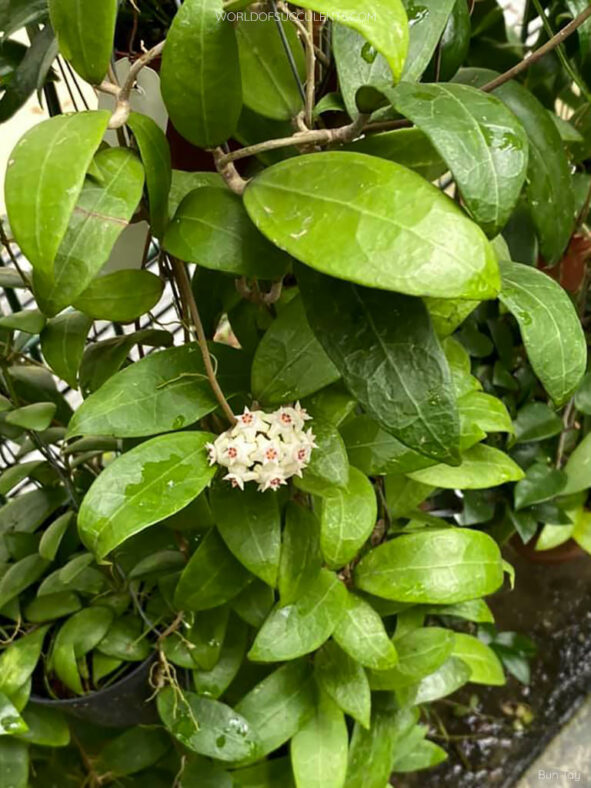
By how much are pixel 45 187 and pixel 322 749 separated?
0.63 m

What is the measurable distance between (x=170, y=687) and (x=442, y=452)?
0.47 meters

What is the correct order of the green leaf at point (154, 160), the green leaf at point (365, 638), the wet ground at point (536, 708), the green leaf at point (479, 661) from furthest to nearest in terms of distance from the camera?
the wet ground at point (536, 708) < the green leaf at point (479, 661) < the green leaf at point (365, 638) < the green leaf at point (154, 160)

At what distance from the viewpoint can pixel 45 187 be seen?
1.33ft

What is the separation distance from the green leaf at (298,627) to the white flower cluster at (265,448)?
16 cm

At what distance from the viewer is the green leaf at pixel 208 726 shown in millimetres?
753

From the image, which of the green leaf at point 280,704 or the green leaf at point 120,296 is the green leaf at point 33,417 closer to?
the green leaf at point 120,296

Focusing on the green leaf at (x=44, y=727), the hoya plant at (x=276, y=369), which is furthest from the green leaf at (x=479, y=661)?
the green leaf at (x=44, y=727)

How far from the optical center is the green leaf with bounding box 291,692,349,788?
0.77m

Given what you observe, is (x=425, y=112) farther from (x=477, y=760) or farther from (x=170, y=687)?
(x=477, y=760)

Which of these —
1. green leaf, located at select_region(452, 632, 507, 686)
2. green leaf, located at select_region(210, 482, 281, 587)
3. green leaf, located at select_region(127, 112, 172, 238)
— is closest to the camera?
green leaf, located at select_region(127, 112, 172, 238)

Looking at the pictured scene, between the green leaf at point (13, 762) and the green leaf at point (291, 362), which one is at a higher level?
the green leaf at point (291, 362)

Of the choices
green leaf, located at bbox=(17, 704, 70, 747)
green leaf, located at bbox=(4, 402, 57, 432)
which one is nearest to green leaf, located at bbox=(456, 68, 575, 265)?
green leaf, located at bbox=(4, 402, 57, 432)

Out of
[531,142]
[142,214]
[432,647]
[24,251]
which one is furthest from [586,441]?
[24,251]

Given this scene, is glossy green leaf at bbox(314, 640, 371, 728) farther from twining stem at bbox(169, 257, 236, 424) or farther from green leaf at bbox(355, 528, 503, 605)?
twining stem at bbox(169, 257, 236, 424)
